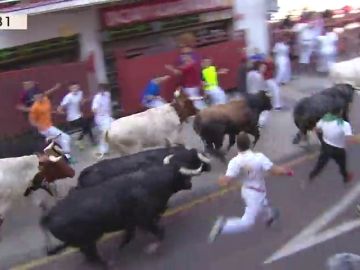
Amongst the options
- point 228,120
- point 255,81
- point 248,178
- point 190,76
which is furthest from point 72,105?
point 248,178

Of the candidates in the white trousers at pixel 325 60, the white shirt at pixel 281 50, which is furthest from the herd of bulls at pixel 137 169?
the white trousers at pixel 325 60

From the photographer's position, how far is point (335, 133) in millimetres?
10031

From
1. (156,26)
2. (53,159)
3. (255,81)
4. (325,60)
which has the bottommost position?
(325,60)

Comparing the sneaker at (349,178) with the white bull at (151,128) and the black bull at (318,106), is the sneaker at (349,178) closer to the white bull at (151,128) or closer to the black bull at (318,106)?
the black bull at (318,106)

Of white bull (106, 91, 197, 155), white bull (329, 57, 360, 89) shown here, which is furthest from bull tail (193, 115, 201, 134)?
white bull (329, 57, 360, 89)

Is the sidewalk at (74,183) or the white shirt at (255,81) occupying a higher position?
the white shirt at (255,81)

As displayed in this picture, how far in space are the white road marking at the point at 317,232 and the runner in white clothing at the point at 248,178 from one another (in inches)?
22.4

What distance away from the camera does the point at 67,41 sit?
50.6ft

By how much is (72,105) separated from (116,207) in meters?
5.16

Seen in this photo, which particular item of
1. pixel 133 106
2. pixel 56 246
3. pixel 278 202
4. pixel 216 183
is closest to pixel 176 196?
pixel 216 183

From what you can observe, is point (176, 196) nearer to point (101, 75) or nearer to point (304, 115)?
point (304, 115)

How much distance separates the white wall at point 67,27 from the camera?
1443cm

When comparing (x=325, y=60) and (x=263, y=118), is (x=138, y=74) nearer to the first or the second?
(x=263, y=118)

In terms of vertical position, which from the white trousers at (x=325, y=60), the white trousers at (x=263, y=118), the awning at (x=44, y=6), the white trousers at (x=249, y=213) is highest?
the awning at (x=44, y=6)
